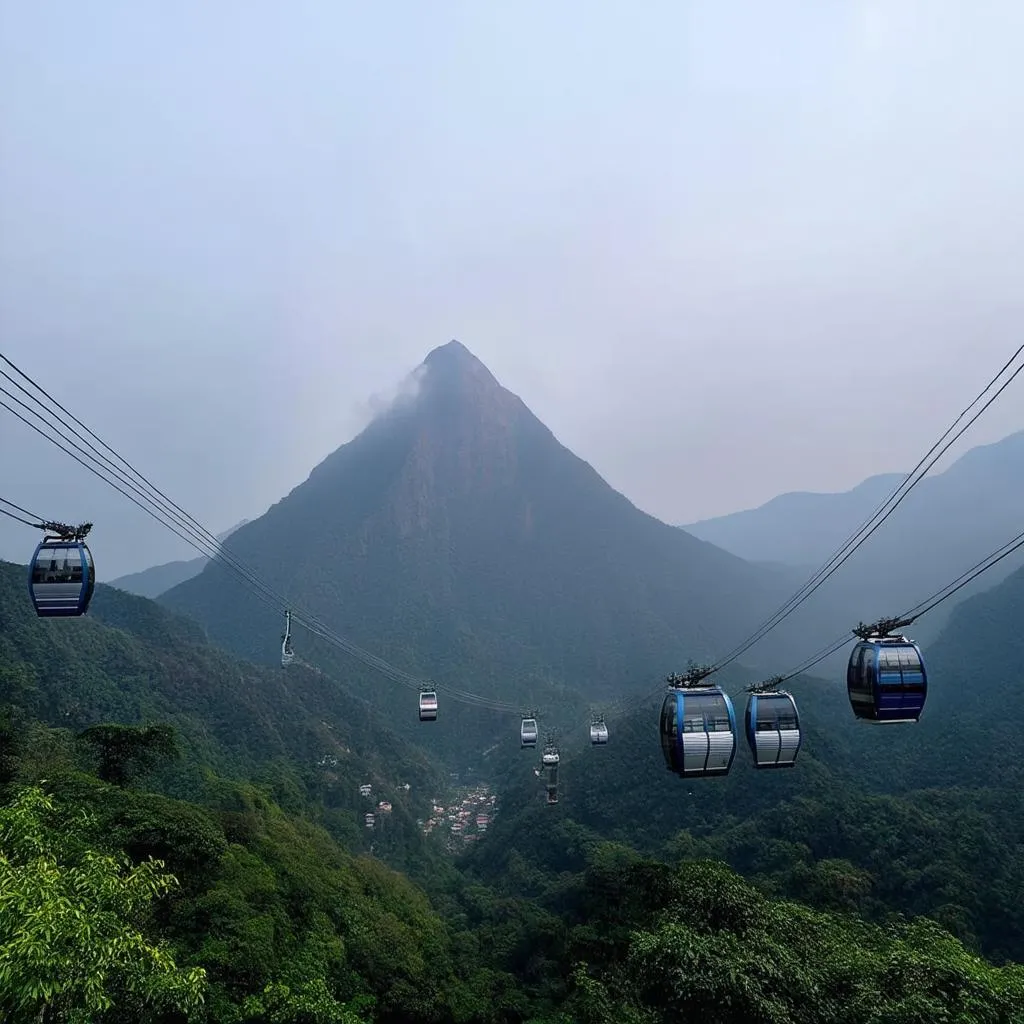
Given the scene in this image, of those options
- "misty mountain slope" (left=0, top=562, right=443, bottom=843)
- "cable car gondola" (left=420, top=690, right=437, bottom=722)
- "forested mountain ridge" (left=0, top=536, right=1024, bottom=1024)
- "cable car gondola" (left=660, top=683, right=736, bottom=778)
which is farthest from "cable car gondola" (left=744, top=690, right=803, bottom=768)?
"misty mountain slope" (left=0, top=562, right=443, bottom=843)

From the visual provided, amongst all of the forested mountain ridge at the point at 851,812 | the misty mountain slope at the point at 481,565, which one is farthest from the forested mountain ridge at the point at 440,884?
the misty mountain slope at the point at 481,565

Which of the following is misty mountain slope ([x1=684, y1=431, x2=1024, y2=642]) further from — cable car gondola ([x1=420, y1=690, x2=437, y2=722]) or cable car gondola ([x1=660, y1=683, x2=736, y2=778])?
cable car gondola ([x1=660, y1=683, x2=736, y2=778])

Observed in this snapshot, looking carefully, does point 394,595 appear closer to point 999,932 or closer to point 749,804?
point 749,804

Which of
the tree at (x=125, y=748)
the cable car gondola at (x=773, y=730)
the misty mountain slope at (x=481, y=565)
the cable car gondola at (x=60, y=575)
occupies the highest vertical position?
the misty mountain slope at (x=481, y=565)

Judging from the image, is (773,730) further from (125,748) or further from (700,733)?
(125,748)

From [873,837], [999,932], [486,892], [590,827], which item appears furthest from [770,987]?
[590,827]

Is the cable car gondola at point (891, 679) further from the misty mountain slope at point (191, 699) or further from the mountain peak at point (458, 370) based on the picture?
the mountain peak at point (458, 370)
